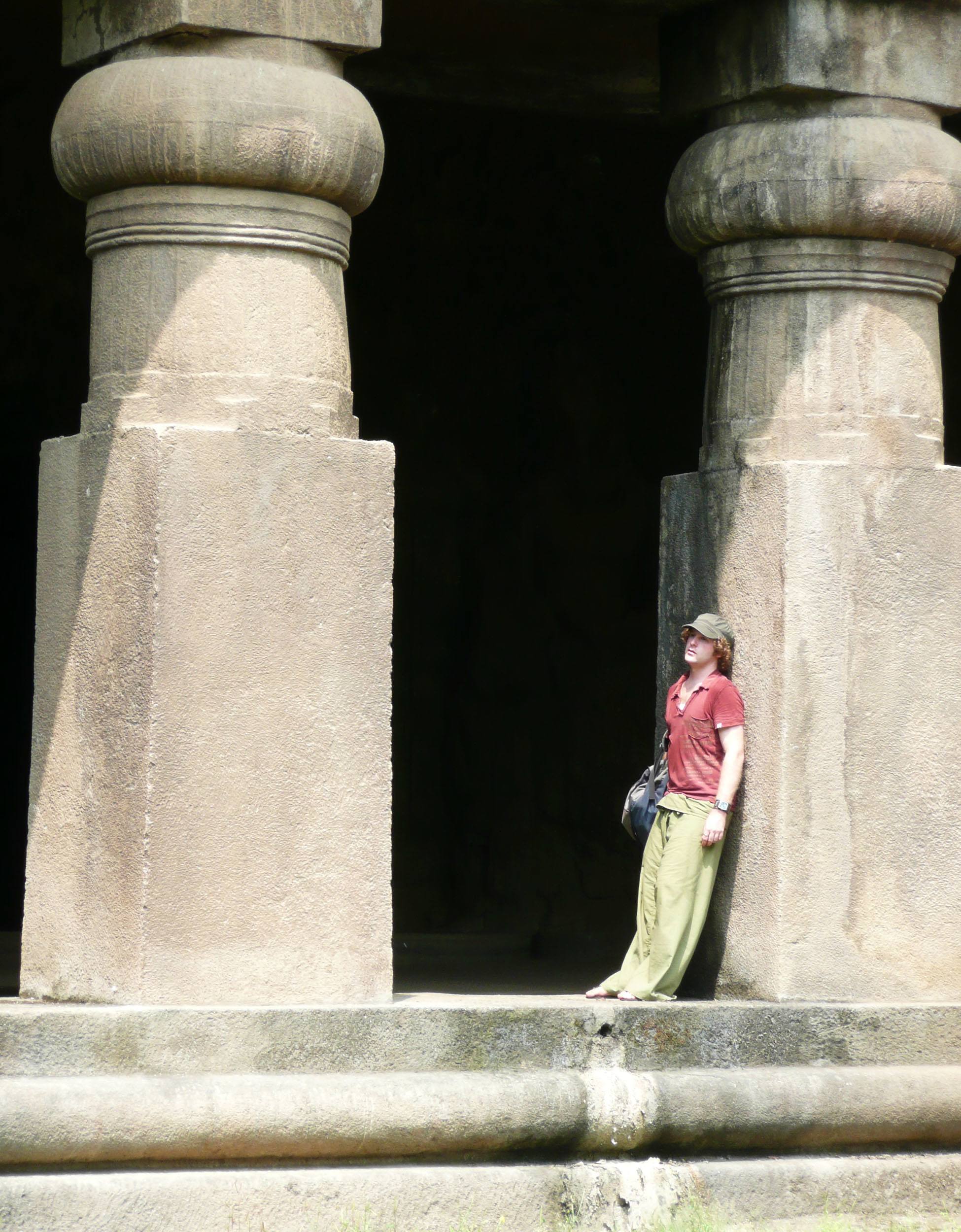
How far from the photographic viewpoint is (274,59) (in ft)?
18.1

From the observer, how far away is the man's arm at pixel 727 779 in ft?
20.1

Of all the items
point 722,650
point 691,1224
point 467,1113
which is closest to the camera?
point 467,1113

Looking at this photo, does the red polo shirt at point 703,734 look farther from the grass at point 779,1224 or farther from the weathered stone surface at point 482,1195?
the grass at point 779,1224

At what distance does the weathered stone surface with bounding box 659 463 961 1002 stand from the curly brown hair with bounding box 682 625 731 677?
0.04 metres

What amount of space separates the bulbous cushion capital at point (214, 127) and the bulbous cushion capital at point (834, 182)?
1315 mm

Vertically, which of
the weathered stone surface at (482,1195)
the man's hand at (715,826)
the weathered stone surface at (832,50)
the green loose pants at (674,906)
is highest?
the weathered stone surface at (832,50)

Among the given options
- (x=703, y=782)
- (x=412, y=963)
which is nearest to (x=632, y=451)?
(x=412, y=963)

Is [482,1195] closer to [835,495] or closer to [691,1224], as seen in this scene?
[691,1224]

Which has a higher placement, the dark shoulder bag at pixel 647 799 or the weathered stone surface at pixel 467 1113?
the dark shoulder bag at pixel 647 799

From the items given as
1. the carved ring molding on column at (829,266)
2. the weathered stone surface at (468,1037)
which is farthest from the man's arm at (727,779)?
the carved ring molding on column at (829,266)

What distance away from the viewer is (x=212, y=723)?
5.34 metres

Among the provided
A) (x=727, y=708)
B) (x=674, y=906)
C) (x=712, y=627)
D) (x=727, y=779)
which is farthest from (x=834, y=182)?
(x=674, y=906)

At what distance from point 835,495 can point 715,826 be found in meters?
1.05

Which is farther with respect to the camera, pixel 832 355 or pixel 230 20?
pixel 832 355
